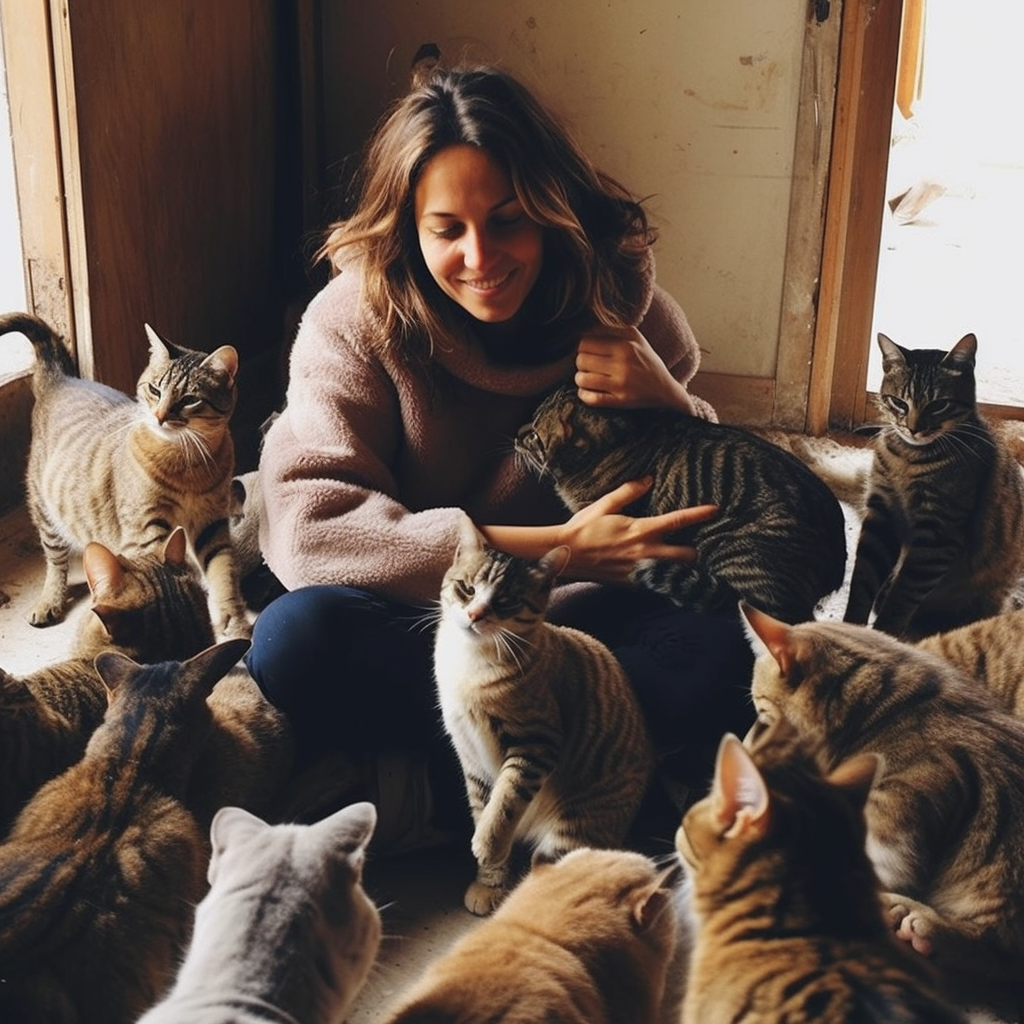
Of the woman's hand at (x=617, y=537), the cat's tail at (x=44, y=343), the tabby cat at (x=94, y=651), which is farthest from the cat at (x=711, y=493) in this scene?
the cat's tail at (x=44, y=343)

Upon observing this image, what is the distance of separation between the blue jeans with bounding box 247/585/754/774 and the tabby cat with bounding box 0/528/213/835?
5.9 inches

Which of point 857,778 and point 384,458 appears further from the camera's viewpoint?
point 384,458

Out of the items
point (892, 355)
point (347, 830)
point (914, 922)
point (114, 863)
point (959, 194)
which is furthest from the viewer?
point (959, 194)

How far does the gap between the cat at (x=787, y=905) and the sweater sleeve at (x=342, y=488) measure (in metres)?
0.88

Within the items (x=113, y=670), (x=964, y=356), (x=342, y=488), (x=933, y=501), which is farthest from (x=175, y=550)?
(x=964, y=356)

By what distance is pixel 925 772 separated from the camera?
1931 millimetres

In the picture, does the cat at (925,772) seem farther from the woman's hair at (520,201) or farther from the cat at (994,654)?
the woman's hair at (520,201)

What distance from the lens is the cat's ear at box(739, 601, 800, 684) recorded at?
1967 mm

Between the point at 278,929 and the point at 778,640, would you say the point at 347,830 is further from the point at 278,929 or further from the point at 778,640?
the point at 778,640

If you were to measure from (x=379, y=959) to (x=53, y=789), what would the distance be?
543 mm

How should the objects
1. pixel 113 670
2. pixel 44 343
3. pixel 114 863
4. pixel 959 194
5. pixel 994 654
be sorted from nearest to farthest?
pixel 114 863
pixel 113 670
pixel 994 654
pixel 44 343
pixel 959 194

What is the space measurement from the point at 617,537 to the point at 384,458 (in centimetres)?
47

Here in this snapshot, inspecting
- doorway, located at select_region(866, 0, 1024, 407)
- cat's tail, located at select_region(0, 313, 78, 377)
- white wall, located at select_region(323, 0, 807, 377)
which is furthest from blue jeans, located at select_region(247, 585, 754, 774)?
doorway, located at select_region(866, 0, 1024, 407)

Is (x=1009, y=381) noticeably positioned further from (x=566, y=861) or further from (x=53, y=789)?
(x=53, y=789)
